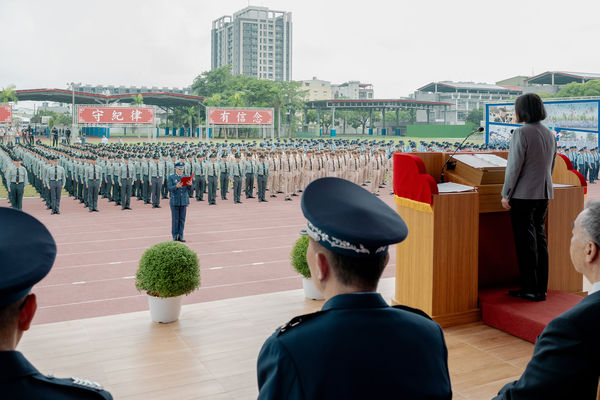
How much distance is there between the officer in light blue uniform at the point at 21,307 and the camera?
3.75ft

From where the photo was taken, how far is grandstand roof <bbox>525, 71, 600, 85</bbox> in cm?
5853

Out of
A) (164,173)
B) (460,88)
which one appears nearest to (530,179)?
(164,173)

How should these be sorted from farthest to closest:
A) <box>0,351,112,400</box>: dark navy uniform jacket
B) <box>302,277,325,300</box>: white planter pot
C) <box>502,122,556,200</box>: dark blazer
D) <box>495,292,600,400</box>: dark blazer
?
<box>302,277,325,300</box>: white planter pot → <box>502,122,556,200</box>: dark blazer → <box>495,292,600,400</box>: dark blazer → <box>0,351,112,400</box>: dark navy uniform jacket

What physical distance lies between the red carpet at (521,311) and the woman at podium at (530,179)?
31 centimetres

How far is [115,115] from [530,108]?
119 ft

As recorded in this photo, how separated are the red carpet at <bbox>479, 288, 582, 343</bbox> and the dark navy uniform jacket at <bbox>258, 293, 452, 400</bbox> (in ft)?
9.68

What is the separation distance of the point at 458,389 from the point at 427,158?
205 centimetres

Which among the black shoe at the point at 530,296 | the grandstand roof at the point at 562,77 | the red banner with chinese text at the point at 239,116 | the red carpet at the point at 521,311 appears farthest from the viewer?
the grandstand roof at the point at 562,77

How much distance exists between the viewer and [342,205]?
1402mm

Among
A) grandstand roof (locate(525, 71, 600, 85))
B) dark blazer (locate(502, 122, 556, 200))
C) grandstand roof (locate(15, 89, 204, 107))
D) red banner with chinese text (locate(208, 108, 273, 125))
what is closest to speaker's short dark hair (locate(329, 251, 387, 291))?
dark blazer (locate(502, 122, 556, 200))

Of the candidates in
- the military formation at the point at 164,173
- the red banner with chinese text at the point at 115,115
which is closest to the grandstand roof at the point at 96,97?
the red banner with chinese text at the point at 115,115

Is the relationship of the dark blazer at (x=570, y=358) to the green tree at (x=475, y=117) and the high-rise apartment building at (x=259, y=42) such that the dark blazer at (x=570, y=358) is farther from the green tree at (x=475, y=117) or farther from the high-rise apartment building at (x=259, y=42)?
the high-rise apartment building at (x=259, y=42)

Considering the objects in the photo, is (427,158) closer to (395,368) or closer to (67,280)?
(395,368)

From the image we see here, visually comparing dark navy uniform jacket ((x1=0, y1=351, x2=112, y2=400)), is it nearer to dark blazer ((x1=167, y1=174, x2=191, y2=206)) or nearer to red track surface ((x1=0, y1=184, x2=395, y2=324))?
red track surface ((x1=0, y1=184, x2=395, y2=324))
